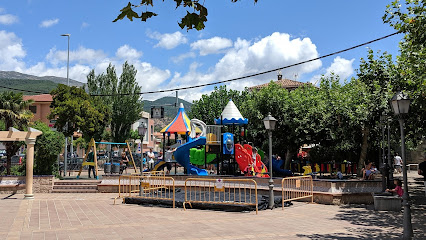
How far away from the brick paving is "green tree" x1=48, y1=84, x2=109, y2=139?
7708 mm

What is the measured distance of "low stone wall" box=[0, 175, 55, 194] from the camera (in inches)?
727

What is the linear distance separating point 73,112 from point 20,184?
4726mm

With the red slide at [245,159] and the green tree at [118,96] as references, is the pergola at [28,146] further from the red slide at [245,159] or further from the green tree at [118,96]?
the green tree at [118,96]

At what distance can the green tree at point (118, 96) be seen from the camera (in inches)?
1559

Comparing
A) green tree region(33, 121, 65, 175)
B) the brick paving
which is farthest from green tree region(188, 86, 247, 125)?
the brick paving

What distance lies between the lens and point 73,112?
21.5m

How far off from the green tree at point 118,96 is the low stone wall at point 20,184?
20.6 metres

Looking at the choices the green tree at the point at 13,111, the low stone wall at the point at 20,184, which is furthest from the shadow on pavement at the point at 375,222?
the green tree at the point at 13,111

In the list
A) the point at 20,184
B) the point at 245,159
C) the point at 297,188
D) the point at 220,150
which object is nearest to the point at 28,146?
the point at 20,184

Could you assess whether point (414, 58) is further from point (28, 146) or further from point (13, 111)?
point (13, 111)

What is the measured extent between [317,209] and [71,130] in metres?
14.8

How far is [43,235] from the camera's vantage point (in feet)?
28.6

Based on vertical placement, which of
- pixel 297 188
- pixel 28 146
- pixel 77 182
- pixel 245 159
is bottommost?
pixel 77 182

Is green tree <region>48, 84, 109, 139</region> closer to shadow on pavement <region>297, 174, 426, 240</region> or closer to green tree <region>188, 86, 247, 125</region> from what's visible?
shadow on pavement <region>297, 174, 426, 240</region>
